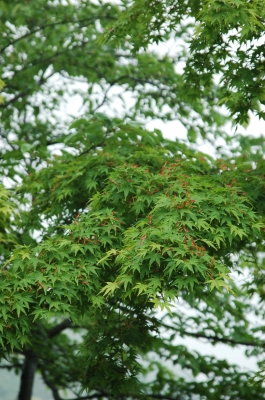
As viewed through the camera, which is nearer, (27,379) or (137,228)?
(137,228)

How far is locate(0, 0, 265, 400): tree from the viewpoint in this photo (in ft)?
13.8

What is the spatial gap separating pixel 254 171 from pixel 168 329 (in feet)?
9.63

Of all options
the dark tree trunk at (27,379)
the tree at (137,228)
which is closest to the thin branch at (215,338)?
the tree at (137,228)

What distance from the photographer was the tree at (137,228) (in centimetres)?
419

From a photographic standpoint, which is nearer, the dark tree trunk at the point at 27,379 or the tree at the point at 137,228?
the tree at the point at 137,228

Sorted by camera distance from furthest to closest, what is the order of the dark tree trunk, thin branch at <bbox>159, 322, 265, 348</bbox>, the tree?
1. the dark tree trunk
2. thin branch at <bbox>159, 322, 265, 348</bbox>
3. the tree

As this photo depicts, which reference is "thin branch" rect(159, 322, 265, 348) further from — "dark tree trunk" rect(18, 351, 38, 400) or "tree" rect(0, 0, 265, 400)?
"dark tree trunk" rect(18, 351, 38, 400)

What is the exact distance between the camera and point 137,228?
4445 mm

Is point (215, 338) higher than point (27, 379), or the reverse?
point (215, 338)

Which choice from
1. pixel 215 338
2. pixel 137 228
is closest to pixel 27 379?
pixel 215 338

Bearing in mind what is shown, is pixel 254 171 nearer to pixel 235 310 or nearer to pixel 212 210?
pixel 212 210

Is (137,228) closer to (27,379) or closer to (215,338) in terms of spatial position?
(215,338)

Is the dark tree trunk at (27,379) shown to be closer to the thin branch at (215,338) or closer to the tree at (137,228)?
the tree at (137,228)

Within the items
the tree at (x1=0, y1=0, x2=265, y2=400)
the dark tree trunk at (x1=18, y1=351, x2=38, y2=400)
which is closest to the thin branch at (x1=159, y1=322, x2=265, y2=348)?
the tree at (x1=0, y1=0, x2=265, y2=400)
